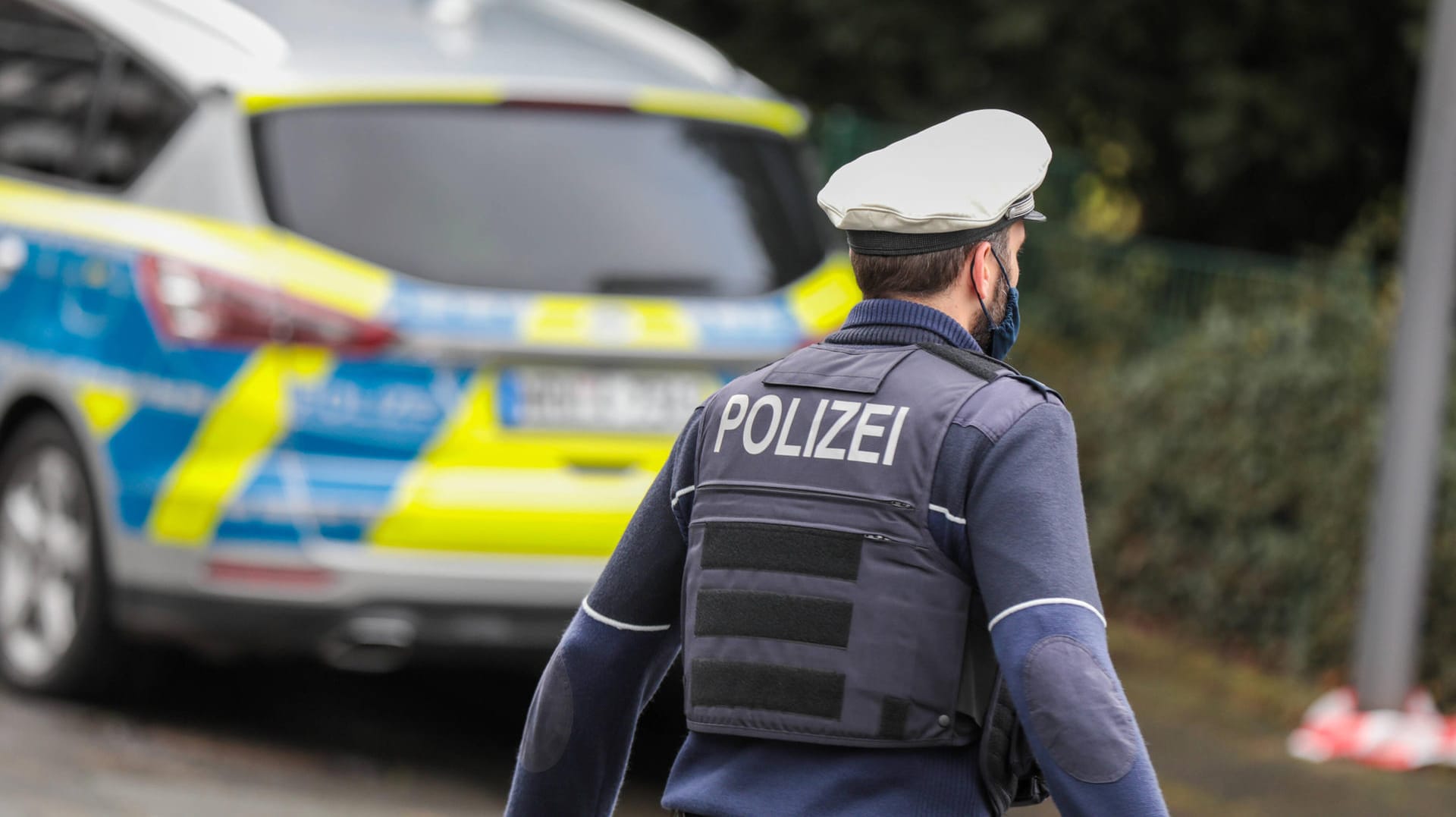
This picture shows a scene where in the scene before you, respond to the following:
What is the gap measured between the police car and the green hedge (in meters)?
2.26

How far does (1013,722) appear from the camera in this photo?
221 centimetres

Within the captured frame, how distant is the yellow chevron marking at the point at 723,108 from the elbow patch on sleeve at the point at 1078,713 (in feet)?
12.3

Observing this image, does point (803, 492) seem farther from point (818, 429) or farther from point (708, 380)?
point (708, 380)

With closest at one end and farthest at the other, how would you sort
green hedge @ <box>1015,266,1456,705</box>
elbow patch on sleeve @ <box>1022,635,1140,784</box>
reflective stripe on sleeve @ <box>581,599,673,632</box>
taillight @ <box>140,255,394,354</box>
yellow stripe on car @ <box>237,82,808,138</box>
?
elbow patch on sleeve @ <box>1022,635,1140,784</box> → reflective stripe on sleeve @ <box>581,599,673,632</box> → taillight @ <box>140,255,394,354</box> → yellow stripe on car @ <box>237,82,808,138</box> → green hedge @ <box>1015,266,1456,705</box>

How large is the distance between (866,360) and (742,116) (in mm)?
3687

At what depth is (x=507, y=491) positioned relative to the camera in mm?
5180

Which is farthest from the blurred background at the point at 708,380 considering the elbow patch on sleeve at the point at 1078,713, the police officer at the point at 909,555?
the elbow patch on sleeve at the point at 1078,713

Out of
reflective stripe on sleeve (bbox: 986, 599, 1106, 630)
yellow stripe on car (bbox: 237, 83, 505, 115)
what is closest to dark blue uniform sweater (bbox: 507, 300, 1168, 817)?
reflective stripe on sleeve (bbox: 986, 599, 1106, 630)

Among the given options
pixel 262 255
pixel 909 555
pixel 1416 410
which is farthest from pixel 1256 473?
pixel 909 555

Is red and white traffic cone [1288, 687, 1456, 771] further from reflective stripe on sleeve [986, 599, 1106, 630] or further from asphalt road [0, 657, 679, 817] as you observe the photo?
reflective stripe on sleeve [986, 599, 1106, 630]

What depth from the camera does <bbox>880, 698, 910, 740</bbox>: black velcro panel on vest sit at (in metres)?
2.16

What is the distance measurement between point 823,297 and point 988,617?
3.63 m

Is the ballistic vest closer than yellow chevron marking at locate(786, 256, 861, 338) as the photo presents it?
Yes

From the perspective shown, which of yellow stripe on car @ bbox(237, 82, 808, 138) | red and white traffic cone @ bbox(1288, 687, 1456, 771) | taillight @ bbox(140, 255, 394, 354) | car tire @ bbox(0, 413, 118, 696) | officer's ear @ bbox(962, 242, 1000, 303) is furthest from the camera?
red and white traffic cone @ bbox(1288, 687, 1456, 771)
